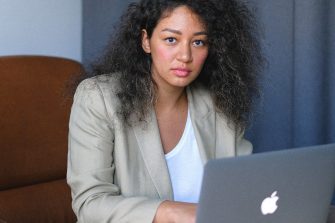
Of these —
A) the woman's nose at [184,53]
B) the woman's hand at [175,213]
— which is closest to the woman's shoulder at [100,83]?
the woman's nose at [184,53]

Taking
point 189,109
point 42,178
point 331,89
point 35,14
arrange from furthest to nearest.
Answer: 1. point 35,14
2. point 331,89
3. point 42,178
4. point 189,109

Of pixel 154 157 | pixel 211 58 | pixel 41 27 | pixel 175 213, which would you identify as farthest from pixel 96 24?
pixel 175 213

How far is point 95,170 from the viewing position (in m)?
1.69

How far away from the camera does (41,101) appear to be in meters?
2.15

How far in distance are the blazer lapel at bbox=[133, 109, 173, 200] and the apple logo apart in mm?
520

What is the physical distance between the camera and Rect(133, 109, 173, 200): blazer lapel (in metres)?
1.77

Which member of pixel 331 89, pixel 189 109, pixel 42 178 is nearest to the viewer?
pixel 189 109

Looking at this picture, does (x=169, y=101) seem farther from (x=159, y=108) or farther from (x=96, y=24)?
(x=96, y=24)

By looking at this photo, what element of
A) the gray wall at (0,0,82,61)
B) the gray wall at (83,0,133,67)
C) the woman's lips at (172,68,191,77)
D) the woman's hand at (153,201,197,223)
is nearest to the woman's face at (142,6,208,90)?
the woman's lips at (172,68,191,77)

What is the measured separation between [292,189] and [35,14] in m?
1.84

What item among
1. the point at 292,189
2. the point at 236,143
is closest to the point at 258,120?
the point at 236,143

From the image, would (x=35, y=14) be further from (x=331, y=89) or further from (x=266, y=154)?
(x=266, y=154)

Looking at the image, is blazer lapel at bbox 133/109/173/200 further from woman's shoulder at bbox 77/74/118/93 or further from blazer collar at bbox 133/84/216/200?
woman's shoulder at bbox 77/74/118/93

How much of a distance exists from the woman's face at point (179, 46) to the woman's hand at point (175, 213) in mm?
408
